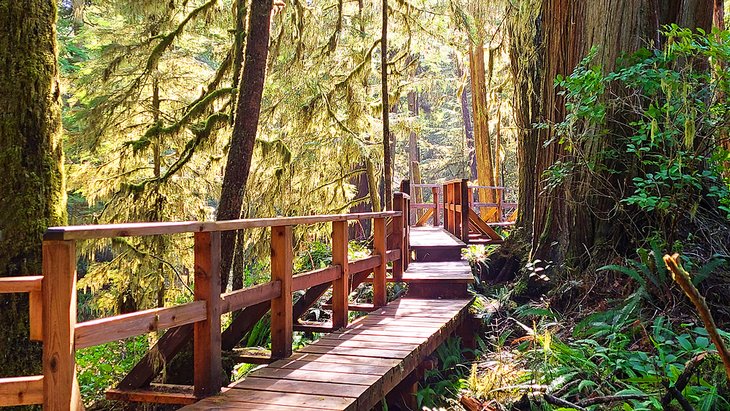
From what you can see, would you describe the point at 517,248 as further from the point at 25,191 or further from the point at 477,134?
the point at 477,134

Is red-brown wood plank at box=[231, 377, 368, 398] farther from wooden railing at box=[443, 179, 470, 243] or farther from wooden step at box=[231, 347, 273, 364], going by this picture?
Answer: wooden railing at box=[443, 179, 470, 243]

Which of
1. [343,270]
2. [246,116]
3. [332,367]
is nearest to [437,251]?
[343,270]

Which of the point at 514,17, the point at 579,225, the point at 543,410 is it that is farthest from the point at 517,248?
the point at 543,410

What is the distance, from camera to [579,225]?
6664 millimetres

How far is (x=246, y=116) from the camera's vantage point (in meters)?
6.38

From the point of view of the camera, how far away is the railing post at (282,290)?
187 inches

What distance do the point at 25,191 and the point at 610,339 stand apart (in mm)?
4802

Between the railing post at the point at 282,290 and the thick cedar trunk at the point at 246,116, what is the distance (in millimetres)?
Answer: 1641

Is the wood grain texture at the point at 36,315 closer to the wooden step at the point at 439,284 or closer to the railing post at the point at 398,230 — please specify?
the wooden step at the point at 439,284

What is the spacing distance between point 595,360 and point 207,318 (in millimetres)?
3075

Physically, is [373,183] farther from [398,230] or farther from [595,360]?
[595,360]

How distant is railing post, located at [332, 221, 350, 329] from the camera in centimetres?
582

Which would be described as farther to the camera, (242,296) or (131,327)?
(242,296)

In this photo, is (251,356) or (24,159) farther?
(251,356)
